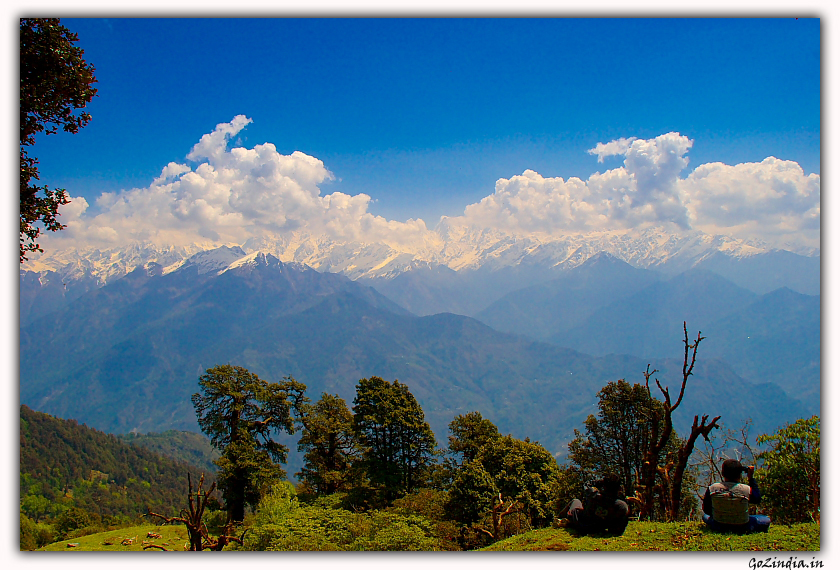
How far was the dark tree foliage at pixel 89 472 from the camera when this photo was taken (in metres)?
95.8

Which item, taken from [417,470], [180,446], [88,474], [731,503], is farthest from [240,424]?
[180,446]

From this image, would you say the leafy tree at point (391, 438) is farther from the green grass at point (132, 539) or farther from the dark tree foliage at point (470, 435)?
the green grass at point (132, 539)

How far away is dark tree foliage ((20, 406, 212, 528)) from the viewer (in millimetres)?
95750

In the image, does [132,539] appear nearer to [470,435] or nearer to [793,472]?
[470,435]

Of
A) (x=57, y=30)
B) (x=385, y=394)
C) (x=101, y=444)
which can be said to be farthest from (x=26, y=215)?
(x=101, y=444)

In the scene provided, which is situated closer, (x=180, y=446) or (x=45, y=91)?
(x=45, y=91)

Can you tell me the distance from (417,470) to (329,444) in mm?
4413

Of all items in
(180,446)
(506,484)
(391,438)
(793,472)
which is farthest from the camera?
(180,446)

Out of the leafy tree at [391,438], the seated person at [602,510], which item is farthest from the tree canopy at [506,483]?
the seated person at [602,510]

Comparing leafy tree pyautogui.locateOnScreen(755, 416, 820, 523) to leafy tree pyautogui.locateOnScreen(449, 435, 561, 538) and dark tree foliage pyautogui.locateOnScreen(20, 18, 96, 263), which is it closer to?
leafy tree pyautogui.locateOnScreen(449, 435, 561, 538)

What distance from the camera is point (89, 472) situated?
11225 centimetres

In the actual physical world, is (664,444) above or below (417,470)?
above

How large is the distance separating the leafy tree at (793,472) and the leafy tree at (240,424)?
15.8 meters

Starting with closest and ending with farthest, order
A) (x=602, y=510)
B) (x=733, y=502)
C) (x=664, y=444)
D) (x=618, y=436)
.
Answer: (x=733, y=502) → (x=602, y=510) → (x=664, y=444) → (x=618, y=436)
